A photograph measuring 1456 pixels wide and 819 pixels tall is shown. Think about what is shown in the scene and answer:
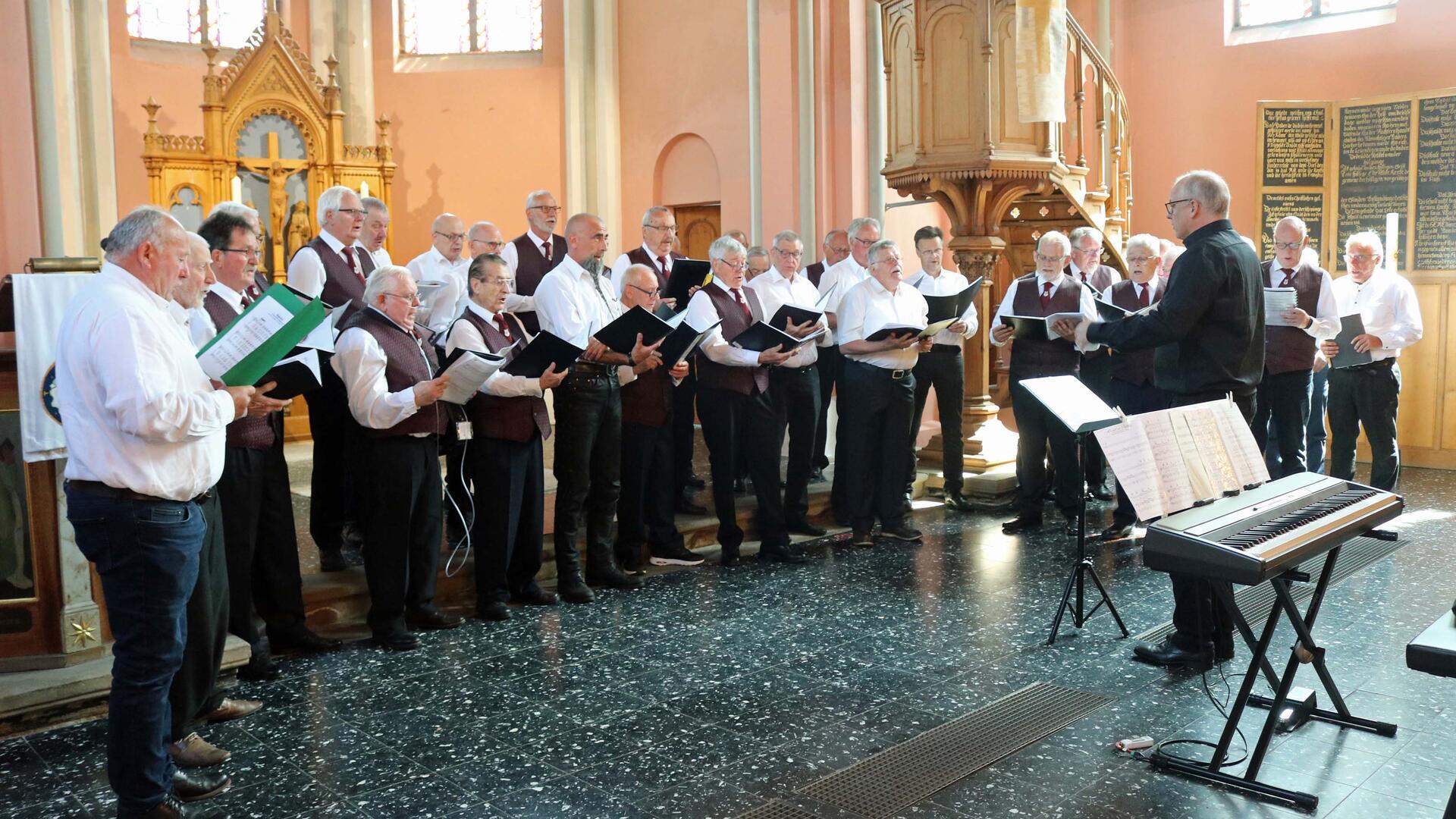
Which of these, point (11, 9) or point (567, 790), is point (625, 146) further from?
point (567, 790)

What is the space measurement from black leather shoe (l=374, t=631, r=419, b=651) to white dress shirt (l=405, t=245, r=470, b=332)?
1469 mm

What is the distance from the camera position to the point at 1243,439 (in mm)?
3596

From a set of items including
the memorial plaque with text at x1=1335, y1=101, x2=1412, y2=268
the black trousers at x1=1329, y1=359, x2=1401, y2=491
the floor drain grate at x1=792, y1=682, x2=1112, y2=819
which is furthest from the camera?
the memorial plaque with text at x1=1335, y1=101, x2=1412, y2=268

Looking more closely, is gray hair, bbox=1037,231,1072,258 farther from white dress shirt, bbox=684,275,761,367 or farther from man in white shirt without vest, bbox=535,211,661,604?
man in white shirt without vest, bbox=535,211,661,604

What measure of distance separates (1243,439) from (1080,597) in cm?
113

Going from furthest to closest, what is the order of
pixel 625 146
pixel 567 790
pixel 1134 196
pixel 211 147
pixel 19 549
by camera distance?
pixel 625 146 < pixel 1134 196 < pixel 211 147 < pixel 19 549 < pixel 567 790

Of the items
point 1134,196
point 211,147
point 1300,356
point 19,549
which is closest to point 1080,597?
point 1300,356

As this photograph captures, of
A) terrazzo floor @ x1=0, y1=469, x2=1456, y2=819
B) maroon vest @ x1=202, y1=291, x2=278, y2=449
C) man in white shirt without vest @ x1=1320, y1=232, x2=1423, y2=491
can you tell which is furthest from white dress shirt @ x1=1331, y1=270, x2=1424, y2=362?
maroon vest @ x1=202, y1=291, x2=278, y2=449

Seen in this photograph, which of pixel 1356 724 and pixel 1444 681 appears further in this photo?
pixel 1444 681

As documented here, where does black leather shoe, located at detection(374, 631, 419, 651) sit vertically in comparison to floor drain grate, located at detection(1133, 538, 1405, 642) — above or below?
above

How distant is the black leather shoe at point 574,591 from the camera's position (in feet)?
16.3

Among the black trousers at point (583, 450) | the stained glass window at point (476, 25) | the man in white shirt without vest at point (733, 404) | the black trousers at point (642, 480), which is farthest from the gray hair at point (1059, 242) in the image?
the stained glass window at point (476, 25)

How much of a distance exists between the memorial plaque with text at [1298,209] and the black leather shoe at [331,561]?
712 centimetres

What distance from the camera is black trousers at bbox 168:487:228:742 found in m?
3.10
